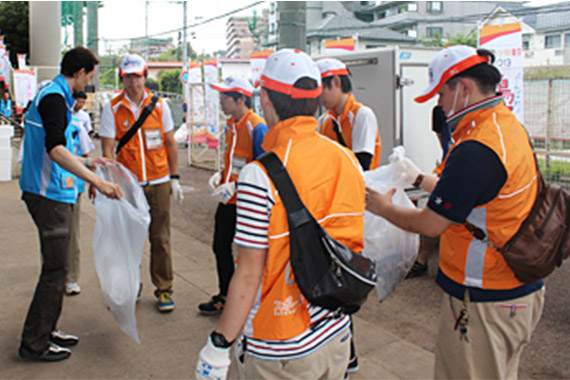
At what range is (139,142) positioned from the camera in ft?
15.1

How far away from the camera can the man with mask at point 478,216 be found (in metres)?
2.04

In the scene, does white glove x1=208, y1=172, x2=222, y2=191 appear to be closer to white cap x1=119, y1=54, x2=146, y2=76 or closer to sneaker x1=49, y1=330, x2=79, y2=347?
white cap x1=119, y1=54, x2=146, y2=76

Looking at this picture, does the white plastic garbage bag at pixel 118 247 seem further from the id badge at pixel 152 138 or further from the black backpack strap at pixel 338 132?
the black backpack strap at pixel 338 132

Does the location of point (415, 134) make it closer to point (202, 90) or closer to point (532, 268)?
point (532, 268)

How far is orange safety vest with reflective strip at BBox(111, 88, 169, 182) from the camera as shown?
15.1 ft

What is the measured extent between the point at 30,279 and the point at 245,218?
4.53m

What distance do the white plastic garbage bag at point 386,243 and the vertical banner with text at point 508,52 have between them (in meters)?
4.91

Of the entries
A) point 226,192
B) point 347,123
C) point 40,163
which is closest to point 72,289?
point 40,163

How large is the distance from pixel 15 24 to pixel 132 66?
125 feet

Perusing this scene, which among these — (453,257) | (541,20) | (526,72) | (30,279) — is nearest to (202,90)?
(526,72)

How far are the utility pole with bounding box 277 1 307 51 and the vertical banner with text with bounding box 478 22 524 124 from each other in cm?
242

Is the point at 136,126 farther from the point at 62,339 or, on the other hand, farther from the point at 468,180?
the point at 468,180

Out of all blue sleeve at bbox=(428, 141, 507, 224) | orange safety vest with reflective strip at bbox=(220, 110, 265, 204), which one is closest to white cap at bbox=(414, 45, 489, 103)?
blue sleeve at bbox=(428, 141, 507, 224)

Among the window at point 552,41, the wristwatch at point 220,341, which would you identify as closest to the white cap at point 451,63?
the wristwatch at point 220,341
